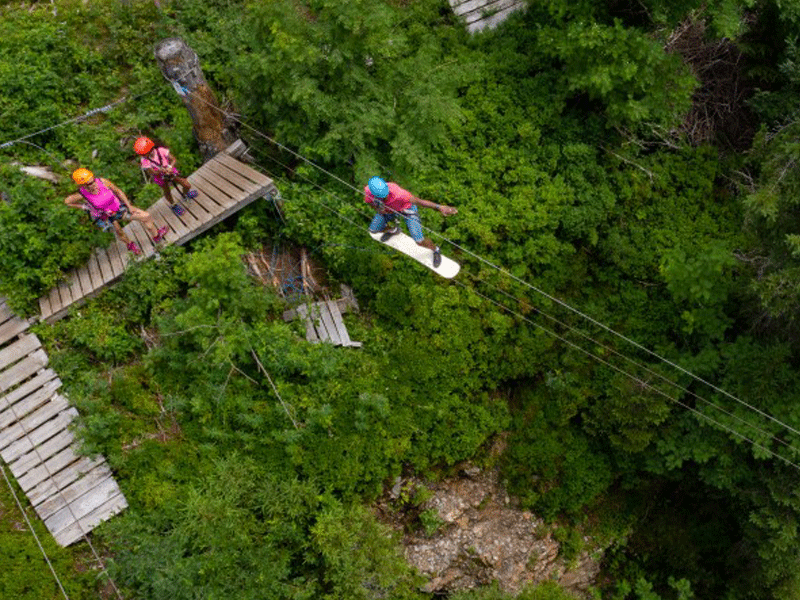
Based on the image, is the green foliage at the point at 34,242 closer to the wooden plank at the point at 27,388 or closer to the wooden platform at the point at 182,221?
the wooden platform at the point at 182,221

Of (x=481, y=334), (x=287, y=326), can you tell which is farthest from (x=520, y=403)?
(x=287, y=326)

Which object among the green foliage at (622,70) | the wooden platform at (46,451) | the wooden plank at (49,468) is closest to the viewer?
the wooden platform at (46,451)

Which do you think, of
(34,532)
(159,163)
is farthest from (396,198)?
(34,532)

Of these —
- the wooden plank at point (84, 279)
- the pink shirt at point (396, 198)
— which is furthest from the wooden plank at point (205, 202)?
the pink shirt at point (396, 198)

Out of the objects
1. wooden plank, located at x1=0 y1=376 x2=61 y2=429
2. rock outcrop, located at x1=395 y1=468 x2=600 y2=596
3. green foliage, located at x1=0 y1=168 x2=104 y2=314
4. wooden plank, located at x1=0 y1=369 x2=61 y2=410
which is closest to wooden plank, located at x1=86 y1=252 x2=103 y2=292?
green foliage, located at x1=0 y1=168 x2=104 y2=314

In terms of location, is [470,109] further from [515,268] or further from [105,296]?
[105,296]

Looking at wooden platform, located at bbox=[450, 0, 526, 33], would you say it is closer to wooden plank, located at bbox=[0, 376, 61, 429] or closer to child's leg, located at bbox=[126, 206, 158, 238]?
child's leg, located at bbox=[126, 206, 158, 238]
